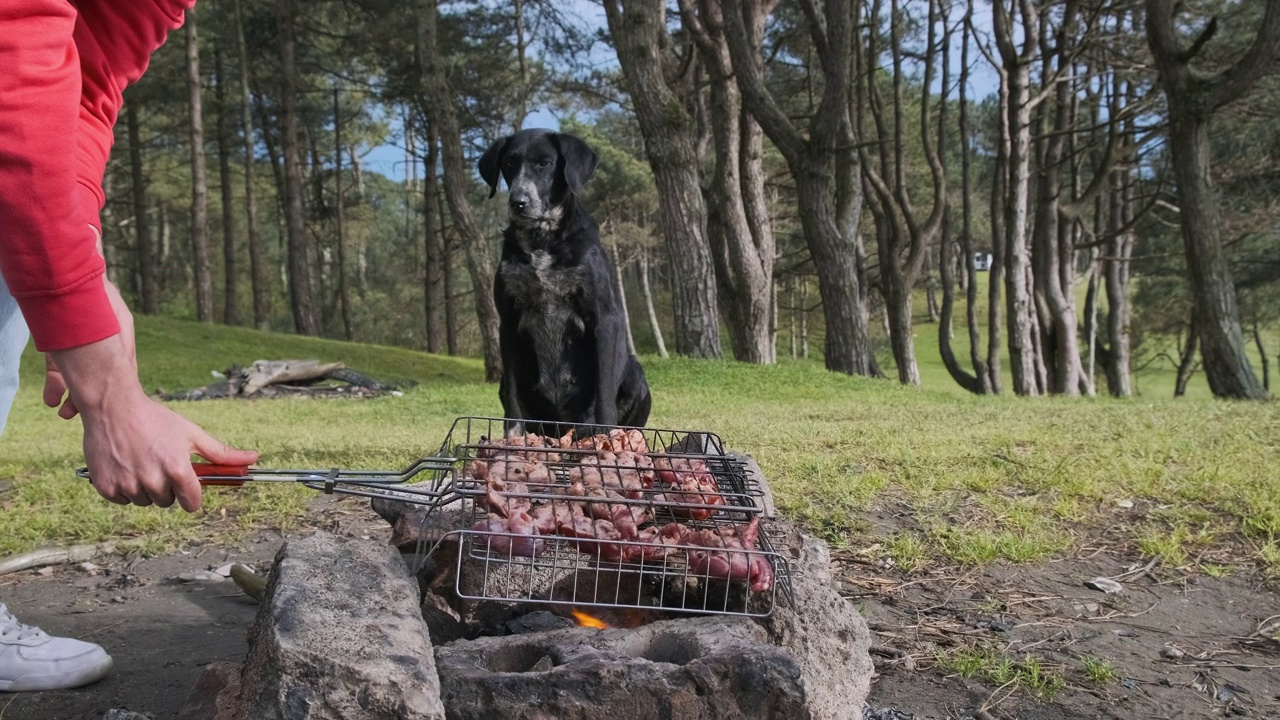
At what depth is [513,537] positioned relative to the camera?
2273 mm

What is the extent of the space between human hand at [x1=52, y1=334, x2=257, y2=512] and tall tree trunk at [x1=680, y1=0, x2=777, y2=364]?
13.6m

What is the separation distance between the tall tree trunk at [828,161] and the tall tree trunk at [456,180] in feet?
15.5

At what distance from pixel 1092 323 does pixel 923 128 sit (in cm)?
746

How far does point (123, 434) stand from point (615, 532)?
46.0 inches

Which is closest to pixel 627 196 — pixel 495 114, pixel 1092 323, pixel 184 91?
pixel 495 114

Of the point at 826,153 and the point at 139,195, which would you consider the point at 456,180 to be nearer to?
the point at 826,153

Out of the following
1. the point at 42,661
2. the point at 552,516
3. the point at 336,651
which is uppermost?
the point at 552,516

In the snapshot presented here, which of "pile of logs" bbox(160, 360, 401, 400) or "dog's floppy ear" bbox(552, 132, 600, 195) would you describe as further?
"pile of logs" bbox(160, 360, 401, 400)

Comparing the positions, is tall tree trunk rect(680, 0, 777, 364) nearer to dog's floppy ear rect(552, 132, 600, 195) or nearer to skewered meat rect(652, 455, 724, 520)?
dog's floppy ear rect(552, 132, 600, 195)

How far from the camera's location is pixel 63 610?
3.55 m

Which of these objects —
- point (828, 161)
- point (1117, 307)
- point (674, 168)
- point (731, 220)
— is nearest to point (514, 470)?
point (674, 168)

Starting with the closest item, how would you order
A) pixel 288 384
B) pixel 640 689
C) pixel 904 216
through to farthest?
pixel 640 689, pixel 288 384, pixel 904 216

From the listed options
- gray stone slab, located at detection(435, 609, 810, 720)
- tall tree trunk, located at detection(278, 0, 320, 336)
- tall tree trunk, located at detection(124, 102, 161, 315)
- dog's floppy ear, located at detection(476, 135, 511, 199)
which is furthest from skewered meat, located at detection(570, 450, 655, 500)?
tall tree trunk, located at detection(124, 102, 161, 315)

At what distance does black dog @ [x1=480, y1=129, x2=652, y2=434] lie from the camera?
5.19 meters
